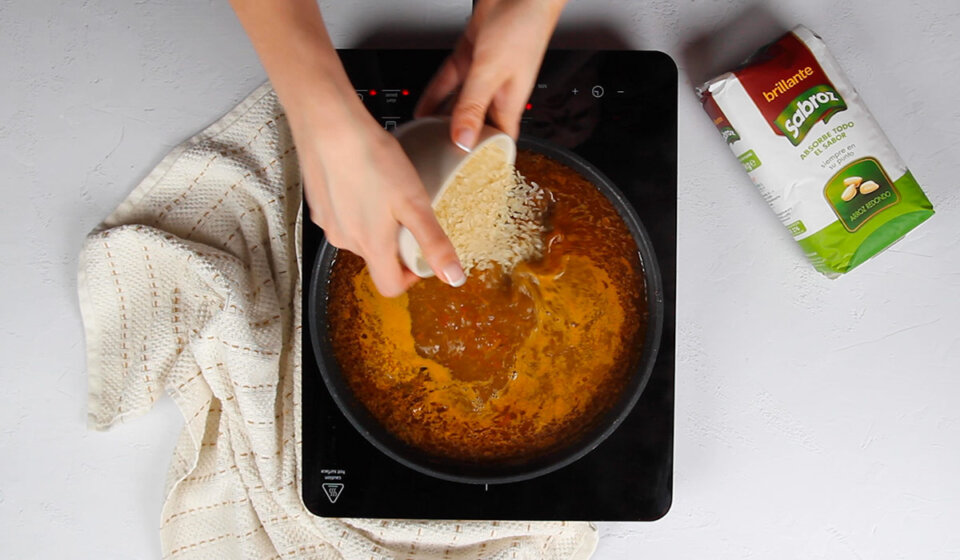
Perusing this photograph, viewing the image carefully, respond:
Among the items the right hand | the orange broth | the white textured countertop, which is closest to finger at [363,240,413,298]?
the right hand

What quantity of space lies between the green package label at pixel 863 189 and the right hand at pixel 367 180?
431 mm

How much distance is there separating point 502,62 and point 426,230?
0.54 ft

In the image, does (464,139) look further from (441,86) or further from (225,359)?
(225,359)

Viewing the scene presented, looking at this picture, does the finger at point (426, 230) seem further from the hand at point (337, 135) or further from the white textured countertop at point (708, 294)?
the white textured countertop at point (708, 294)

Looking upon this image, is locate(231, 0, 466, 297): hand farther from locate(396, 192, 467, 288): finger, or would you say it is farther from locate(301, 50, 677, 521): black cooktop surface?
locate(301, 50, 677, 521): black cooktop surface

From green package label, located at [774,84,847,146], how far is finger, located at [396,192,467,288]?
0.41 m

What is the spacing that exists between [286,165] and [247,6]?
307mm

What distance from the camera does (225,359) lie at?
77cm

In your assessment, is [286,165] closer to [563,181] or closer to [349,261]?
[349,261]

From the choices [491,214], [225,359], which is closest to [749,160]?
[491,214]

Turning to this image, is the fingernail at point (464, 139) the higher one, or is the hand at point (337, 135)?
the hand at point (337, 135)

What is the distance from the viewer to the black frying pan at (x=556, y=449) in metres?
0.70

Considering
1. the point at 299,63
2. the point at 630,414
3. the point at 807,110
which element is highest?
the point at 299,63

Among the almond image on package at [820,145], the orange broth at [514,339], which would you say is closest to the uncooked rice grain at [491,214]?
the orange broth at [514,339]
